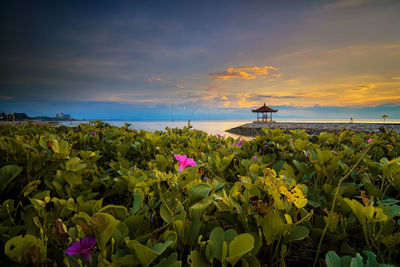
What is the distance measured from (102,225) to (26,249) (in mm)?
224

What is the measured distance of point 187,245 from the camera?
79 cm

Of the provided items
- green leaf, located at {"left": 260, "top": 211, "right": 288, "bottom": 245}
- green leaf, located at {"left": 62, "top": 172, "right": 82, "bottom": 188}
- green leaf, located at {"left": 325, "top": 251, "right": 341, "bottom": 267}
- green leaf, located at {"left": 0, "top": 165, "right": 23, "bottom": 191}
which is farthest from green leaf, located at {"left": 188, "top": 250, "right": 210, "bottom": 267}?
green leaf, located at {"left": 0, "top": 165, "right": 23, "bottom": 191}

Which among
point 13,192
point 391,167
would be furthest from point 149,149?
point 391,167

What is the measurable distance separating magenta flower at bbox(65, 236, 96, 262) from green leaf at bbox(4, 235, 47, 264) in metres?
0.11

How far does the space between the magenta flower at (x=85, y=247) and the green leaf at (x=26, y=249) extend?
0.36 ft

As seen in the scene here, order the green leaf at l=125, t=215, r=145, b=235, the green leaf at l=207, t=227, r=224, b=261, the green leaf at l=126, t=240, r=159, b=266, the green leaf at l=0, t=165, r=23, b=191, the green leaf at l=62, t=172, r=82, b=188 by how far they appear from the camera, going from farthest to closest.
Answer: the green leaf at l=62, t=172, r=82, b=188 → the green leaf at l=0, t=165, r=23, b=191 → the green leaf at l=125, t=215, r=145, b=235 → the green leaf at l=207, t=227, r=224, b=261 → the green leaf at l=126, t=240, r=159, b=266

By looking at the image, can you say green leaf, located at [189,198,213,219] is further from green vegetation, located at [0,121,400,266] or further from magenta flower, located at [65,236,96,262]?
magenta flower, located at [65,236,96,262]

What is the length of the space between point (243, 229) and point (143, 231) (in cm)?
39

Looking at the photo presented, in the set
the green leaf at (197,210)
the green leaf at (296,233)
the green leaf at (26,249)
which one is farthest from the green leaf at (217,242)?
the green leaf at (26,249)

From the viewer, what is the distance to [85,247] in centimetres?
57

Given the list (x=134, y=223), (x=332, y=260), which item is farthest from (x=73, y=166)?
(x=332, y=260)

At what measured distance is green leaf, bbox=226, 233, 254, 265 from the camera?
23.6 inches

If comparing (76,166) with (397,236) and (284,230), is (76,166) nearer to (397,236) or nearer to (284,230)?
(284,230)

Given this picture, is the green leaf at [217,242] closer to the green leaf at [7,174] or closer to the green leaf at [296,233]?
the green leaf at [296,233]
